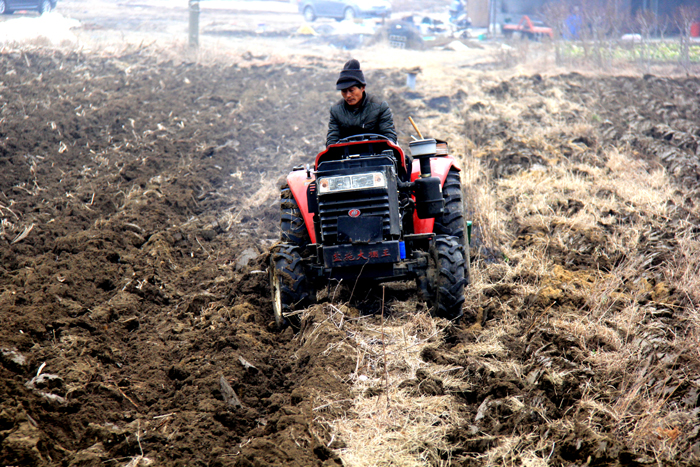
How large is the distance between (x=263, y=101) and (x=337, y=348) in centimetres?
1170

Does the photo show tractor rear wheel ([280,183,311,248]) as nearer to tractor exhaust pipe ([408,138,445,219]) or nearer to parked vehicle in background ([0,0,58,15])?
tractor exhaust pipe ([408,138,445,219])

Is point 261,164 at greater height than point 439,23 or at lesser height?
lesser

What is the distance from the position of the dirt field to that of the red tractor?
301 mm

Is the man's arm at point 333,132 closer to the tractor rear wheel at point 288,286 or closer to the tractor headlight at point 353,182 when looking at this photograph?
the tractor headlight at point 353,182

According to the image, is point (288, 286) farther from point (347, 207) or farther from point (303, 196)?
point (303, 196)

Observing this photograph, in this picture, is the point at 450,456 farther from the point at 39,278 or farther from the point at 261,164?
the point at 261,164

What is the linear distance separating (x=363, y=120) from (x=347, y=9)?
96.4ft

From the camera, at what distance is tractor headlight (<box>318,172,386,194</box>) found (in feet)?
17.9

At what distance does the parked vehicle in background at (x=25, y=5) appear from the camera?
2388 centimetres

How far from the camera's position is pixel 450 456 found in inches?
147

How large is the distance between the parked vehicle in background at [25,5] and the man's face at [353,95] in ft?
74.9

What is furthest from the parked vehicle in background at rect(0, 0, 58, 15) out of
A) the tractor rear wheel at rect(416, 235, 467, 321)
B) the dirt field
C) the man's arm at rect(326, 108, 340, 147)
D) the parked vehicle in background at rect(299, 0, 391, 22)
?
the tractor rear wheel at rect(416, 235, 467, 321)

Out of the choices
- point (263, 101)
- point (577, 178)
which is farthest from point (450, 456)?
point (263, 101)

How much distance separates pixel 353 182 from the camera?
546 centimetres
